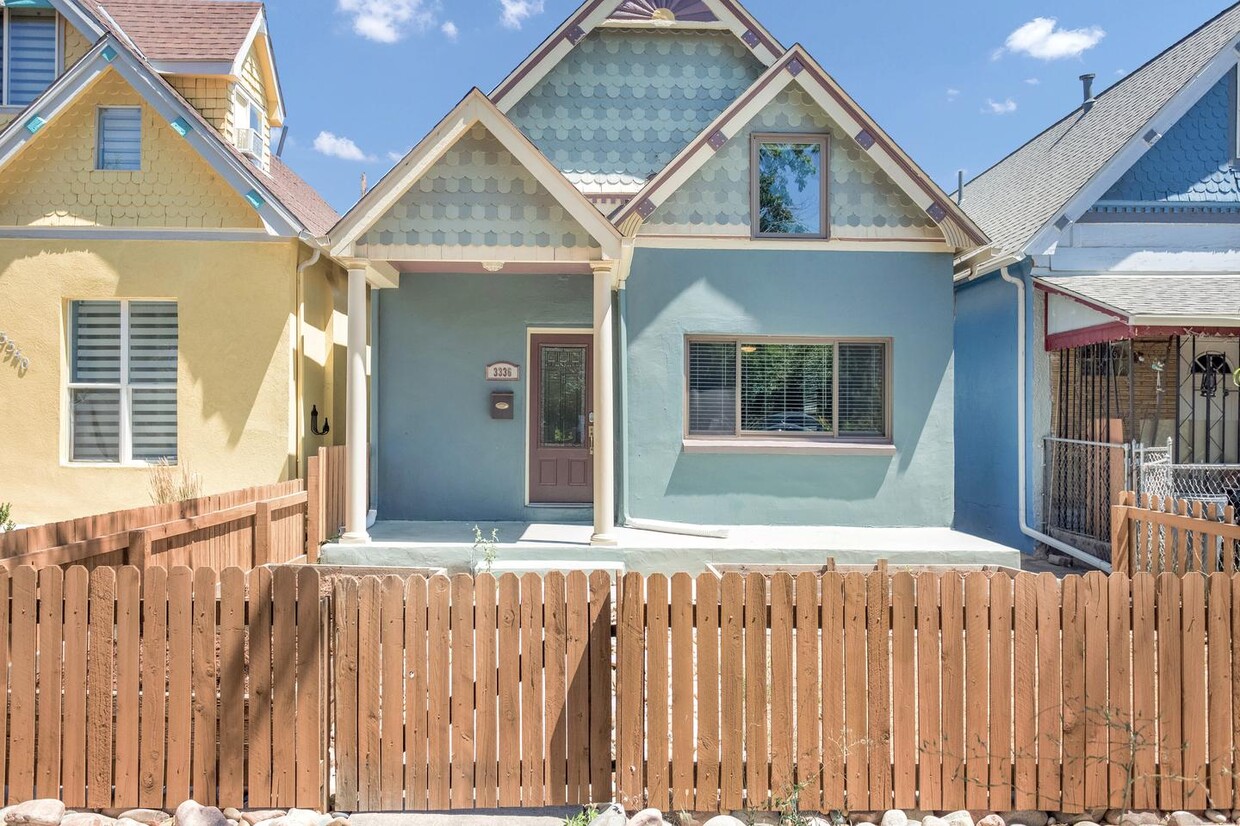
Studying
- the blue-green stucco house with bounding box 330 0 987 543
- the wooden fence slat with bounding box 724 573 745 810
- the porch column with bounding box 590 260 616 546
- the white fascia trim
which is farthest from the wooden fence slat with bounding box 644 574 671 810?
the white fascia trim

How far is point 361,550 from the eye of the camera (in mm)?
8648

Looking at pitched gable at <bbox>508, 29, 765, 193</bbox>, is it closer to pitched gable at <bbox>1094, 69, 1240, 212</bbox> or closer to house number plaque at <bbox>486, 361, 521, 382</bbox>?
house number plaque at <bbox>486, 361, 521, 382</bbox>

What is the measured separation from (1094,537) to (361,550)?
29.8 ft

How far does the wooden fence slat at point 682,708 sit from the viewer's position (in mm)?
4129

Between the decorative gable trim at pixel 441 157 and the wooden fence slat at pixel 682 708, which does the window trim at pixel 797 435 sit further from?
the wooden fence slat at pixel 682 708

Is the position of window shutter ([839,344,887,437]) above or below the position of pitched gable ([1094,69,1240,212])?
below

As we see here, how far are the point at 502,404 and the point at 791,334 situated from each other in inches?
158

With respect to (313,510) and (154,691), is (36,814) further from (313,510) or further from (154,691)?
(313,510)

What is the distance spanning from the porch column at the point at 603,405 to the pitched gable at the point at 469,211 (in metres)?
0.79

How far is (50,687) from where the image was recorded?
4047mm

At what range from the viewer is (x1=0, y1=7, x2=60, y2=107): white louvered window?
10664mm

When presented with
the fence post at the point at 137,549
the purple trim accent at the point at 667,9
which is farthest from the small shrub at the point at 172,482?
the purple trim accent at the point at 667,9

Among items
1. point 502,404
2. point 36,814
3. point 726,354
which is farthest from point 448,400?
point 36,814

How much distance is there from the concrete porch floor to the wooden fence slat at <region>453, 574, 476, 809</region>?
4.05 metres
